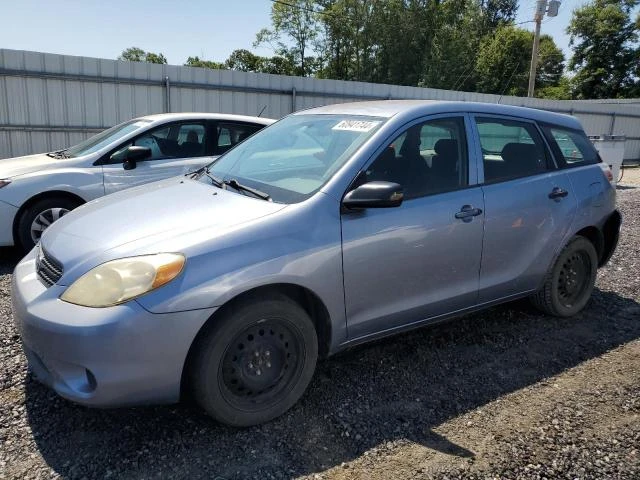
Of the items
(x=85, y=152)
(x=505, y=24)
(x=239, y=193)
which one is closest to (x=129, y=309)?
(x=239, y=193)

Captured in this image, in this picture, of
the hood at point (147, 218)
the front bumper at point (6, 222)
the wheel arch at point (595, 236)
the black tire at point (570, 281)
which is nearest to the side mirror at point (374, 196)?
the hood at point (147, 218)

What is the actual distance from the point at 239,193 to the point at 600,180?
10.2 feet

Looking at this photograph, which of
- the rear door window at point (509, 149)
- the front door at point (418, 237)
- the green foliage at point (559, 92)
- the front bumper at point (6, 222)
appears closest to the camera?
the front door at point (418, 237)

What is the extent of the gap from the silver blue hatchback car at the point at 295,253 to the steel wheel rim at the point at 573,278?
115 mm

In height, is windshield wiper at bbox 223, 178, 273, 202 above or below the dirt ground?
above

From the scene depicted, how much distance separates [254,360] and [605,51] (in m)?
53.7

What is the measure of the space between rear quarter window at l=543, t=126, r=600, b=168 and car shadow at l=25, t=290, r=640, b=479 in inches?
54.6

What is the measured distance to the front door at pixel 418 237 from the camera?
308cm

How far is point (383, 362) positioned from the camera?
364cm

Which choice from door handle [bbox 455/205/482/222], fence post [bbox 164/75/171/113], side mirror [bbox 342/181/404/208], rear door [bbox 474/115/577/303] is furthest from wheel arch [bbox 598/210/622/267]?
fence post [bbox 164/75/171/113]

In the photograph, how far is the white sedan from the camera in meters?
5.60

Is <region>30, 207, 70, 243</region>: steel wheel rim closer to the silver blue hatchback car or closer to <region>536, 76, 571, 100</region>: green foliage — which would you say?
the silver blue hatchback car

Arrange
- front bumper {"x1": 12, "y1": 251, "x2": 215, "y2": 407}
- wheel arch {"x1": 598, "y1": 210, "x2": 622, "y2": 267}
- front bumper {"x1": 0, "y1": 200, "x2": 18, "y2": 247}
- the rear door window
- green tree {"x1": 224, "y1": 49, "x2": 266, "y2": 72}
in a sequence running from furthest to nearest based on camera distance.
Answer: green tree {"x1": 224, "y1": 49, "x2": 266, "y2": 72}, front bumper {"x1": 0, "y1": 200, "x2": 18, "y2": 247}, wheel arch {"x1": 598, "y1": 210, "x2": 622, "y2": 267}, the rear door window, front bumper {"x1": 12, "y1": 251, "x2": 215, "y2": 407}

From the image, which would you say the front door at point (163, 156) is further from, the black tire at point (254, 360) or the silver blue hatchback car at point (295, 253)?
the black tire at point (254, 360)
